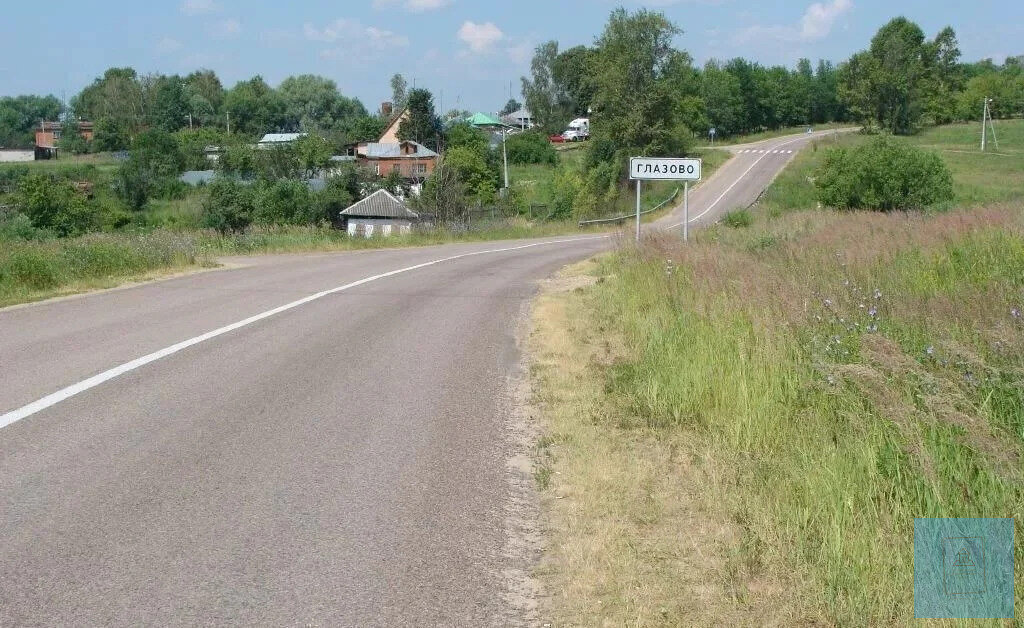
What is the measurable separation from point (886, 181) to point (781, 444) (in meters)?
35.8

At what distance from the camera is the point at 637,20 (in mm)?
78750

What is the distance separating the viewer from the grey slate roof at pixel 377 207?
244 ft

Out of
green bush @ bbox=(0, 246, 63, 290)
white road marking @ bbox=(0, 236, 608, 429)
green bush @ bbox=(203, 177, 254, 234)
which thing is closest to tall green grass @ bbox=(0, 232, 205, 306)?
green bush @ bbox=(0, 246, 63, 290)

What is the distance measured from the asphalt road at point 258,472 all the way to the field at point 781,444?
583mm

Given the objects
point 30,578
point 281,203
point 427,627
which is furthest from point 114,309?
point 281,203

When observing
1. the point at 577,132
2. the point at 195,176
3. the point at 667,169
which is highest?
the point at 577,132

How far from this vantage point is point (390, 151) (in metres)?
117

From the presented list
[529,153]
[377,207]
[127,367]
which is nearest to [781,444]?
[127,367]

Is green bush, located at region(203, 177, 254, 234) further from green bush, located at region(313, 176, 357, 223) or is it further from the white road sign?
the white road sign

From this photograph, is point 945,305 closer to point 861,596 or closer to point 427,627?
point 861,596

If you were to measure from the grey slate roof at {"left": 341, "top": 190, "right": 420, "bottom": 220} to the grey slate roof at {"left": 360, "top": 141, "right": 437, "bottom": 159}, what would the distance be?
1416 inches

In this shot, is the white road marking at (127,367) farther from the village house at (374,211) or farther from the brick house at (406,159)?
the brick house at (406,159)

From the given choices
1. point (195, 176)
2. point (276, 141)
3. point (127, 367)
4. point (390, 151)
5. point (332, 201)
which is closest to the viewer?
point (127, 367)

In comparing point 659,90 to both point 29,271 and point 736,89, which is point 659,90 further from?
point 29,271
